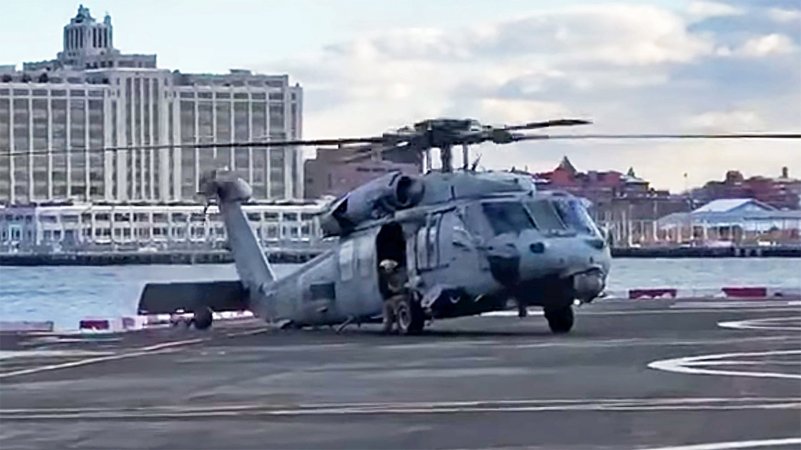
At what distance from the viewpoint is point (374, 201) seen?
2584cm

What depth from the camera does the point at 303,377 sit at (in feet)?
56.0

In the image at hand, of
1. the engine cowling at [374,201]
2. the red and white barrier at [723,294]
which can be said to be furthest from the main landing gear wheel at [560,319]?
the red and white barrier at [723,294]

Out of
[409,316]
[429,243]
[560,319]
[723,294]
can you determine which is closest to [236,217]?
[409,316]

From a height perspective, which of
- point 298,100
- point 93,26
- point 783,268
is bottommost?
point 783,268

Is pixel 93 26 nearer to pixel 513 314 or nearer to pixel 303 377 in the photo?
pixel 513 314

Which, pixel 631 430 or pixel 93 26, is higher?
pixel 93 26

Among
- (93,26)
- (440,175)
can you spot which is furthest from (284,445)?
(93,26)

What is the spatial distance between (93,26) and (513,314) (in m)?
67.8

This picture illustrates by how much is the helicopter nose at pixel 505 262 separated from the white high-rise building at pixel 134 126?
34.1 metres

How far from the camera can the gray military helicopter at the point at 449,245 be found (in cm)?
2386

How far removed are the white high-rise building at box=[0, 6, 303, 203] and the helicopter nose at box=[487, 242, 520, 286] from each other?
34.1 meters

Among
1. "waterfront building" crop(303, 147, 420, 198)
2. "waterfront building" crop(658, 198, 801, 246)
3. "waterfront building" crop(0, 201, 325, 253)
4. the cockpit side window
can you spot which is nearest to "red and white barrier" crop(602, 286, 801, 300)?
"waterfront building" crop(303, 147, 420, 198)

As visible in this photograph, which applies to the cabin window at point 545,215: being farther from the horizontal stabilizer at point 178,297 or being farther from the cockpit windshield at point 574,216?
the horizontal stabilizer at point 178,297

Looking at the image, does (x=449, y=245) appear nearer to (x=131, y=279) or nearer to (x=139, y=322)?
(x=139, y=322)
